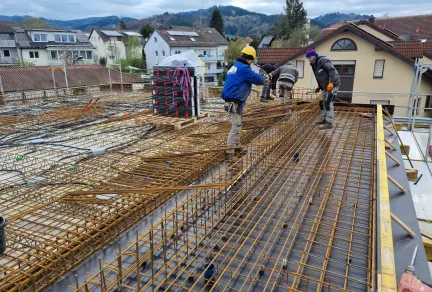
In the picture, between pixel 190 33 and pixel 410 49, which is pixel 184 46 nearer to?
pixel 190 33

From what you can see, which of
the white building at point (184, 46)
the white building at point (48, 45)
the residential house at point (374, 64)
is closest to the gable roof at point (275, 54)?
the residential house at point (374, 64)

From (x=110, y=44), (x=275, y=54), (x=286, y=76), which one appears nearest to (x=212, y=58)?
(x=110, y=44)

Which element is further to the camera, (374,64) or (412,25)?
(412,25)

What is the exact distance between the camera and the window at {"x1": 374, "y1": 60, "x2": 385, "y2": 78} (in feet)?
62.1

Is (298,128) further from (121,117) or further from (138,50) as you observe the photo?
(138,50)

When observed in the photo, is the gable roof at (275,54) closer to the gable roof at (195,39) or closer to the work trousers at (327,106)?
the work trousers at (327,106)

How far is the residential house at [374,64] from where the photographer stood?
60.4 ft

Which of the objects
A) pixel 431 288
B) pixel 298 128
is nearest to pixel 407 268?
pixel 431 288

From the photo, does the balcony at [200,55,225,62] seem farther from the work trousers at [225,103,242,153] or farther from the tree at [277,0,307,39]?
the work trousers at [225,103,242,153]

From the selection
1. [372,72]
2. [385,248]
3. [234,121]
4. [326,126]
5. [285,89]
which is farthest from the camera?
[372,72]

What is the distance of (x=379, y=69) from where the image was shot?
19.1 metres

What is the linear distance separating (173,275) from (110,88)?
603 inches

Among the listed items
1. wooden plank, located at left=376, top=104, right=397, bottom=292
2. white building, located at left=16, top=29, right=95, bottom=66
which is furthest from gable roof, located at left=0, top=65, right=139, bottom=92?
white building, located at left=16, top=29, right=95, bottom=66

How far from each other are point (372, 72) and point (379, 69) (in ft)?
1.35
